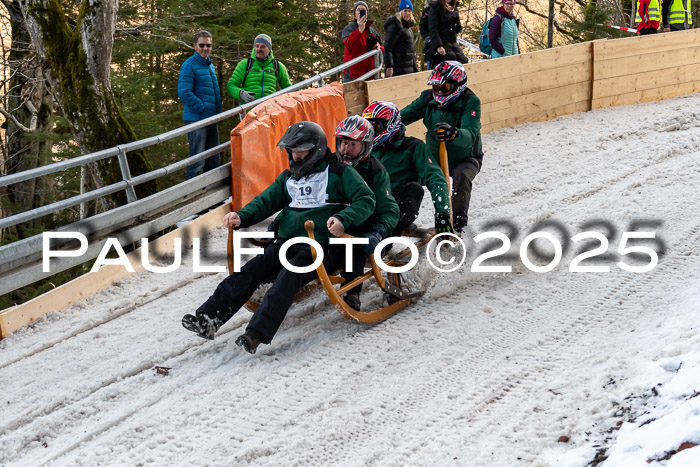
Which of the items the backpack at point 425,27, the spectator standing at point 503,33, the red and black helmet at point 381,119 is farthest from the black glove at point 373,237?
the spectator standing at point 503,33

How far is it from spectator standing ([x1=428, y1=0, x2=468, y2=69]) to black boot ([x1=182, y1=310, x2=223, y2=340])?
7114 mm

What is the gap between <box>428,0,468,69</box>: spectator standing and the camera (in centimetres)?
1097

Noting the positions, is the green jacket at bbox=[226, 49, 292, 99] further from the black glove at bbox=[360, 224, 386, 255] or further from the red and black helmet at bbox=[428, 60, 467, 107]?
the black glove at bbox=[360, 224, 386, 255]

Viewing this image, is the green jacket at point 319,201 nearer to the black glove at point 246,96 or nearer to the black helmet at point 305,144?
the black helmet at point 305,144

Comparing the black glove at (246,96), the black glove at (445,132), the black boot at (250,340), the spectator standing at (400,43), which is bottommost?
the black boot at (250,340)

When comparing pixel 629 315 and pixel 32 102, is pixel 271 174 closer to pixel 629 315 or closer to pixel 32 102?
pixel 629 315

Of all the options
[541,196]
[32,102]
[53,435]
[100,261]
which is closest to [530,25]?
[32,102]

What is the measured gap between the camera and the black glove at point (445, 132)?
650 cm

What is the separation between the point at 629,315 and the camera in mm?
5262

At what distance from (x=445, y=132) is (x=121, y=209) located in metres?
3.27

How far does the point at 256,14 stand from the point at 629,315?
11587 millimetres

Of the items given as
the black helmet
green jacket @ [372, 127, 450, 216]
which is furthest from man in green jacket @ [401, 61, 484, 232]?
the black helmet

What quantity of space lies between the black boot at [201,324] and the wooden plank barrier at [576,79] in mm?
6123

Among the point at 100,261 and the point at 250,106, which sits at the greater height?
the point at 250,106
